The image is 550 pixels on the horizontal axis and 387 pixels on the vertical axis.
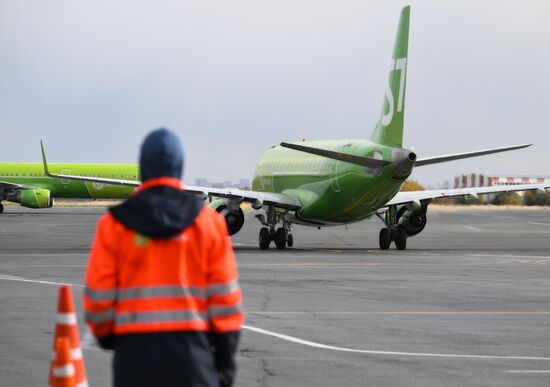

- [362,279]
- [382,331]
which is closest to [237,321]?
[382,331]

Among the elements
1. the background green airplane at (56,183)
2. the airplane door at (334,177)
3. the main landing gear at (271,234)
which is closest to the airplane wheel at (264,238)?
the main landing gear at (271,234)

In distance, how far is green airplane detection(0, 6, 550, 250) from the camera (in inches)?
1220

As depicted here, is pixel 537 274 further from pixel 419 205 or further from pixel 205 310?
pixel 205 310

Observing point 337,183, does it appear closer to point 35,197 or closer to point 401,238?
point 401,238

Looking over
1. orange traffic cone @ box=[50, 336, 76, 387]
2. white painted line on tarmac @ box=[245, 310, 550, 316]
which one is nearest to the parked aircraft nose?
white painted line on tarmac @ box=[245, 310, 550, 316]

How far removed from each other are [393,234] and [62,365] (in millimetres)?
28205

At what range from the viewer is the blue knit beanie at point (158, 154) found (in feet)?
19.3

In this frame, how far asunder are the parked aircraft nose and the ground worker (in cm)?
2498

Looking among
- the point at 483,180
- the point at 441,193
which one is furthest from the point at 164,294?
the point at 483,180

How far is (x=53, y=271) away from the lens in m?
23.6

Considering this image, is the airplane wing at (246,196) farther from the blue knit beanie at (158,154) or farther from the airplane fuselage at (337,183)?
the blue knit beanie at (158,154)

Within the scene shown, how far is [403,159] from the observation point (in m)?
30.5

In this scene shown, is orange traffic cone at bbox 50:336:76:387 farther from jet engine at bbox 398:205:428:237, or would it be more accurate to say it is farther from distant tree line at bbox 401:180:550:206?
distant tree line at bbox 401:180:550:206

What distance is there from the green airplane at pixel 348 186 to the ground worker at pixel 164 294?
2253 centimetres
